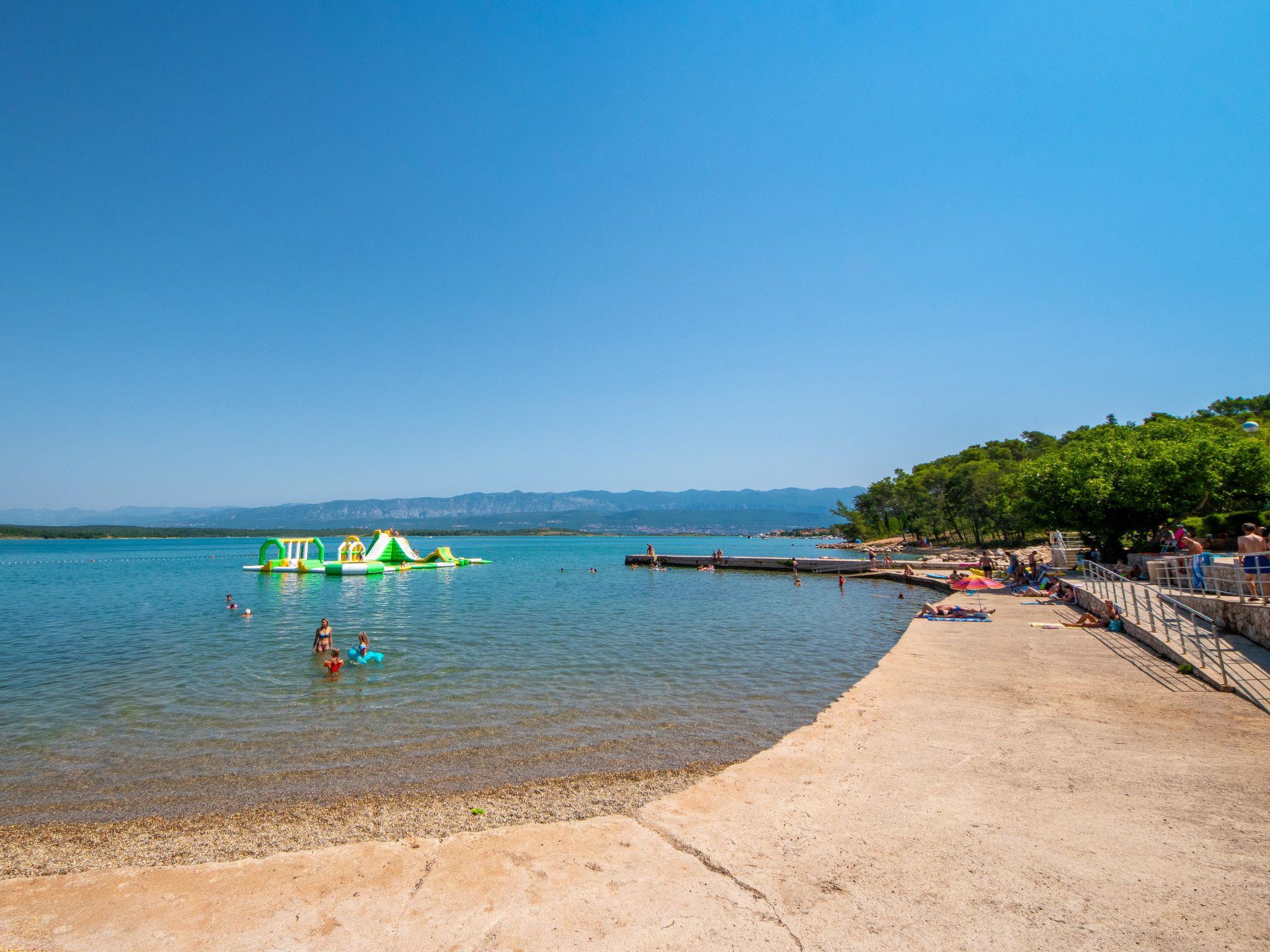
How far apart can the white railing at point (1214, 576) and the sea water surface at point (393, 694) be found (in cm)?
767

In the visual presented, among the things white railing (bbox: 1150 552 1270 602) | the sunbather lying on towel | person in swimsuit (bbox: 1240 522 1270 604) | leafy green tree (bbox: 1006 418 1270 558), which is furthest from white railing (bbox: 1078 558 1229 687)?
leafy green tree (bbox: 1006 418 1270 558)

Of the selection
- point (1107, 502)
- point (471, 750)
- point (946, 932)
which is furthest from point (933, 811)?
point (1107, 502)

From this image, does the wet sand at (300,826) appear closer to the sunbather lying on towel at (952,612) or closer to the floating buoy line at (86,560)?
the sunbather lying on towel at (952,612)

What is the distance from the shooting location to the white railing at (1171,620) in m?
11.2

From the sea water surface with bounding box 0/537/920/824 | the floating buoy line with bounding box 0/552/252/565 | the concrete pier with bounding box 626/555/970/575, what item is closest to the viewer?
the sea water surface with bounding box 0/537/920/824

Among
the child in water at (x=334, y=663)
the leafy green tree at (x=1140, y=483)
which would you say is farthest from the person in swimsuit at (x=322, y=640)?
the leafy green tree at (x=1140, y=483)

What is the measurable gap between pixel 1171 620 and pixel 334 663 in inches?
799

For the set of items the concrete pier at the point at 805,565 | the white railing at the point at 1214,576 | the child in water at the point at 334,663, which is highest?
the white railing at the point at 1214,576

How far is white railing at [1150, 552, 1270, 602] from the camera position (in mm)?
12797

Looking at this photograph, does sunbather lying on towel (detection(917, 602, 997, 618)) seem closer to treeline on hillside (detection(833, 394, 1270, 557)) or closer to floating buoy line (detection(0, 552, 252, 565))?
treeline on hillside (detection(833, 394, 1270, 557))

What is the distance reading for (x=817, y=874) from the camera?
17.1ft

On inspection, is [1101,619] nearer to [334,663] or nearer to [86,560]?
[334,663]

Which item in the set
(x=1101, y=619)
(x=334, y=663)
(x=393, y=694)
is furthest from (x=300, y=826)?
(x=1101, y=619)

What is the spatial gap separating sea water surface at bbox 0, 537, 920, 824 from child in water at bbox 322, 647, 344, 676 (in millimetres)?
231
